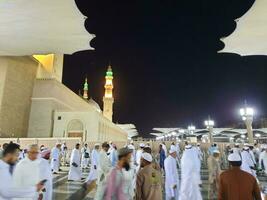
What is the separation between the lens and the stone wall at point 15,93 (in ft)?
67.5

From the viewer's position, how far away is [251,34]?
10648 mm

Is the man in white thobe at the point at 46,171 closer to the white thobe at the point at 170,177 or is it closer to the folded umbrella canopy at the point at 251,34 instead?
the white thobe at the point at 170,177

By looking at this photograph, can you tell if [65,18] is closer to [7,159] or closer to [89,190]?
[89,190]

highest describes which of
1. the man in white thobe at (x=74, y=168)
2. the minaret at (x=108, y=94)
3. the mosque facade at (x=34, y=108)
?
the minaret at (x=108, y=94)

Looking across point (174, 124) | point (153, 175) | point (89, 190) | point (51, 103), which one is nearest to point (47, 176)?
point (153, 175)

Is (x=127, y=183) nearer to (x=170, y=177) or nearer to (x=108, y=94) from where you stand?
(x=170, y=177)

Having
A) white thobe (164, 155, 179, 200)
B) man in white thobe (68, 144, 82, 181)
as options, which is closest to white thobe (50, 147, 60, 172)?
man in white thobe (68, 144, 82, 181)

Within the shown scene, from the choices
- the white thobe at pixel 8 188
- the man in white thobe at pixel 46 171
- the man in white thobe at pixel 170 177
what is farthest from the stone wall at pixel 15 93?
the white thobe at pixel 8 188

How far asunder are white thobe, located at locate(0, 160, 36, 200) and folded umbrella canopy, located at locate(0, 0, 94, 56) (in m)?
8.40

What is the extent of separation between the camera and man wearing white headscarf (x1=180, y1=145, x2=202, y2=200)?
186 inches

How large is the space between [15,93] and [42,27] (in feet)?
40.9

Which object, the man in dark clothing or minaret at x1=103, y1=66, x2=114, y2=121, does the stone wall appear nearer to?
the man in dark clothing

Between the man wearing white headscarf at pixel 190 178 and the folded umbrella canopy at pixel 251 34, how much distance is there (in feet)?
20.9

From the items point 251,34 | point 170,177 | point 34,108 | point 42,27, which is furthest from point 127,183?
point 34,108
